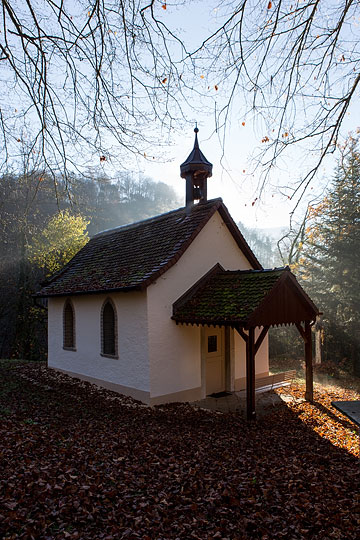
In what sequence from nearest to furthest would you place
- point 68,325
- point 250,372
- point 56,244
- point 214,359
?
point 250,372 → point 214,359 → point 68,325 → point 56,244

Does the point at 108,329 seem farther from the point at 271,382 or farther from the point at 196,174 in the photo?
the point at 196,174

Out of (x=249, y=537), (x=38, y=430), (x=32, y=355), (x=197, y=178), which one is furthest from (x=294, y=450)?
(x=32, y=355)

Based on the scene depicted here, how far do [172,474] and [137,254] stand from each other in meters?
8.64

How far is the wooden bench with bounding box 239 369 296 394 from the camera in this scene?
42.7 feet

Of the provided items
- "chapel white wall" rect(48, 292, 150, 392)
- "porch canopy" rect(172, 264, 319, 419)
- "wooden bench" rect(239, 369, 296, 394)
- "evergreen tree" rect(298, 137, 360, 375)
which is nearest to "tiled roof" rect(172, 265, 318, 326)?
"porch canopy" rect(172, 264, 319, 419)

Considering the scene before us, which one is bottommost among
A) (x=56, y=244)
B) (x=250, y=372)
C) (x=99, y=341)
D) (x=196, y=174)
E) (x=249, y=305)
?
(x=250, y=372)

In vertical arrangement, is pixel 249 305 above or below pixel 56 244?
below

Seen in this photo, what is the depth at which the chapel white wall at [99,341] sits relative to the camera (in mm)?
11758

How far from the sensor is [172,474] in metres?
6.61

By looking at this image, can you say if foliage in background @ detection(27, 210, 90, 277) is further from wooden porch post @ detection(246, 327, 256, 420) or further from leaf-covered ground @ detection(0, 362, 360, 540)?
wooden porch post @ detection(246, 327, 256, 420)

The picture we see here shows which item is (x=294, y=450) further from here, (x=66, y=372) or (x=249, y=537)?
(x=66, y=372)

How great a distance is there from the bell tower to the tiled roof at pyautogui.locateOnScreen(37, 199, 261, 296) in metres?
0.76

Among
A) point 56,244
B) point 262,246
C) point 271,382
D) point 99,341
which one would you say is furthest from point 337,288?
point 262,246

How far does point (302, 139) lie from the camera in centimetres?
482
